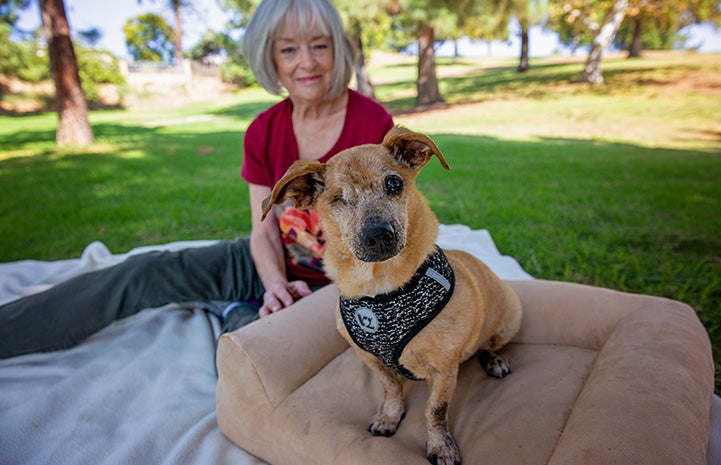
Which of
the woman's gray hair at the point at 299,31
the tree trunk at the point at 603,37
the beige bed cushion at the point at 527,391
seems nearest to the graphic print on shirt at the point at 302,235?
the beige bed cushion at the point at 527,391

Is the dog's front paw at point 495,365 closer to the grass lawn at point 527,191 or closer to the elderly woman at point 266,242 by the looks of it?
the elderly woman at point 266,242

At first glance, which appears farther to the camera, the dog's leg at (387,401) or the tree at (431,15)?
the tree at (431,15)

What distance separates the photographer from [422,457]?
1932 millimetres

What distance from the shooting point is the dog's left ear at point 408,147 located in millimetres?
2006

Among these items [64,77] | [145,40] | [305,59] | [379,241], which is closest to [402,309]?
[379,241]

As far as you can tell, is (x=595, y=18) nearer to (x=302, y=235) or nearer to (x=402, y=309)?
(x=302, y=235)

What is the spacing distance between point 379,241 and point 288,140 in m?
1.67

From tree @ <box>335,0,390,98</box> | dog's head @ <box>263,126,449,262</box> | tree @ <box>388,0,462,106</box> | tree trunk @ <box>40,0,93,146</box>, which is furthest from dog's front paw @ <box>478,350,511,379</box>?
tree @ <box>388,0,462,106</box>

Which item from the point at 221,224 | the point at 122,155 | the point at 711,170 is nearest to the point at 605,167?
the point at 711,170

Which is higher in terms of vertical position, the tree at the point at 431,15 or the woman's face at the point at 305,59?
the tree at the point at 431,15

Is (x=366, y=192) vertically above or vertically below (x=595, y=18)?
below

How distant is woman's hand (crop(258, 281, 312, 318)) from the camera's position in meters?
2.87

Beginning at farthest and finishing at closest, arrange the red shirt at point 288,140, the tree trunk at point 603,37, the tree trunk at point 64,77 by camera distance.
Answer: the tree trunk at point 603,37 → the tree trunk at point 64,77 → the red shirt at point 288,140

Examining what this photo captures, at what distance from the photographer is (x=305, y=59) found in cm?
297
